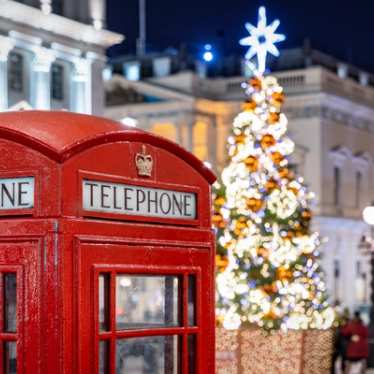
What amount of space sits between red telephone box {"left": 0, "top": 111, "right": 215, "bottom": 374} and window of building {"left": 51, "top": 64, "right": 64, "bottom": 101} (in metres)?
27.6

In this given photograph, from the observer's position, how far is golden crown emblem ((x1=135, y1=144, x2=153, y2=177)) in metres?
4.98

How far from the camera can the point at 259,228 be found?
14.0 m

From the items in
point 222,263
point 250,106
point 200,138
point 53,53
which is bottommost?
point 222,263

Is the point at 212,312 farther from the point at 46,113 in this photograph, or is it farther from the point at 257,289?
the point at 257,289

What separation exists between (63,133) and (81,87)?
28.8 m

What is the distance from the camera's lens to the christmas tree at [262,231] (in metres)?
13.8

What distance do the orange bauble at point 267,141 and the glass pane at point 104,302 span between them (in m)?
9.22

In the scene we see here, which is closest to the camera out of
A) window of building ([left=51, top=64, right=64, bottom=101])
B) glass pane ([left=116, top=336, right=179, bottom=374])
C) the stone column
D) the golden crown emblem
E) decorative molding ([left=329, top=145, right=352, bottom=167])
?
glass pane ([left=116, top=336, right=179, bottom=374])

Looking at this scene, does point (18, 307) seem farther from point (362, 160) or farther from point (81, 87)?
point (362, 160)

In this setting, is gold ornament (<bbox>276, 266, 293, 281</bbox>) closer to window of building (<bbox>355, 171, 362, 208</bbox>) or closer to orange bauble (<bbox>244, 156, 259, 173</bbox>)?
orange bauble (<bbox>244, 156, 259, 173</bbox>)

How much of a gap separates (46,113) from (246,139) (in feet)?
29.4

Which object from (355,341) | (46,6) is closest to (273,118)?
(355,341)

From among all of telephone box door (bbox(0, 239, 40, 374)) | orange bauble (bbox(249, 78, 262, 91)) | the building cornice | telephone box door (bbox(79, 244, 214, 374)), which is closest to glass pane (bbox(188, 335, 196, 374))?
telephone box door (bbox(79, 244, 214, 374))

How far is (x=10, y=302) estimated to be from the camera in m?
4.67
